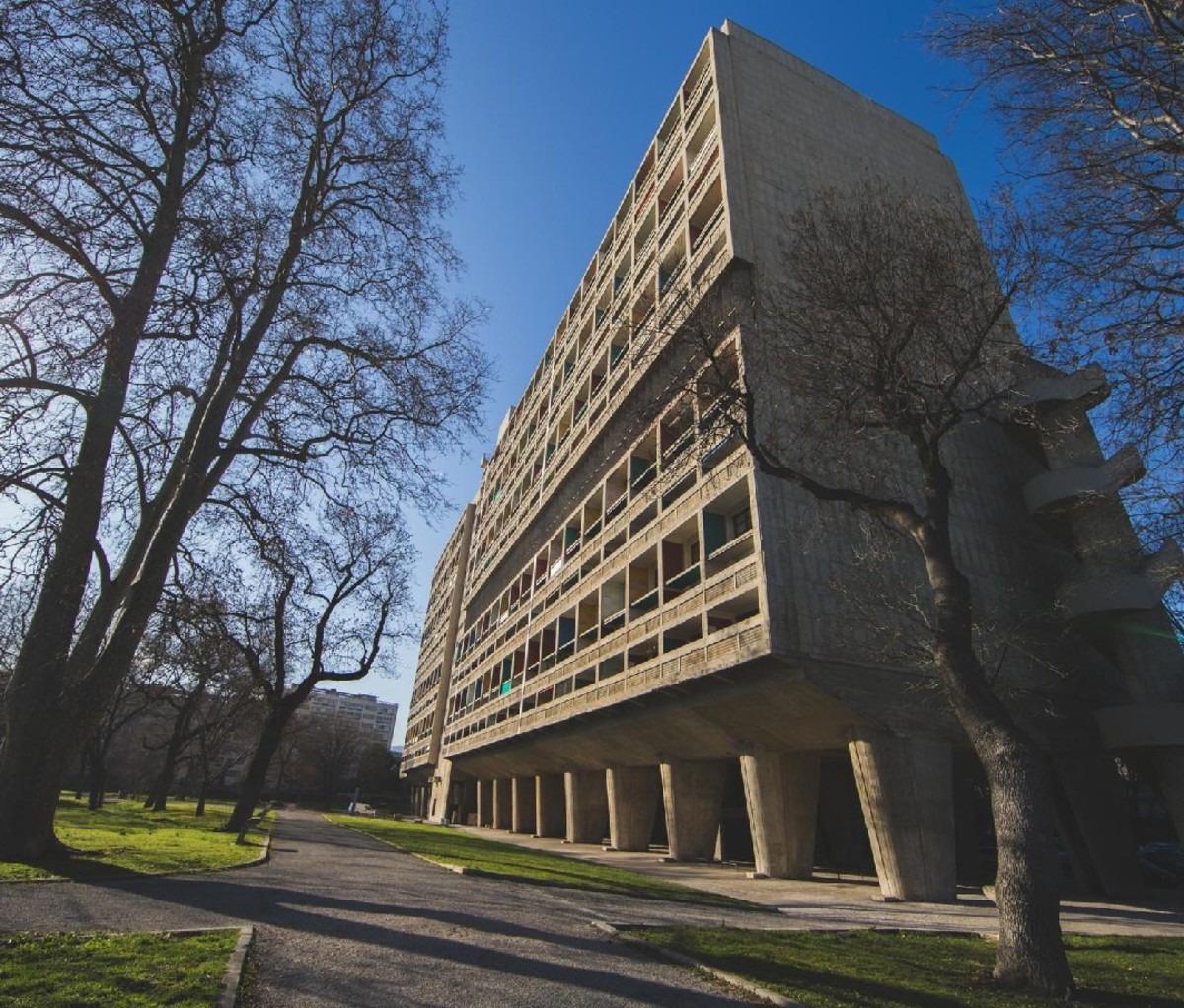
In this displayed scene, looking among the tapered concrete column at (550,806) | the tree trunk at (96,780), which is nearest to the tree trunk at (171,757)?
the tree trunk at (96,780)

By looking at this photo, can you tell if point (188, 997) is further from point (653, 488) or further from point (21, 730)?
point (653, 488)

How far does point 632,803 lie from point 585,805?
525 cm

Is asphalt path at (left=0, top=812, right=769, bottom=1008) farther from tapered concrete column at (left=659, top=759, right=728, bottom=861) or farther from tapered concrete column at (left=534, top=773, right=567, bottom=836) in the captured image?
tapered concrete column at (left=534, top=773, right=567, bottom=836)

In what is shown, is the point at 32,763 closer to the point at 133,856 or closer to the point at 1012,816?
the point at 133,856

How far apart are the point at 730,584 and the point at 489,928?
1135 cm

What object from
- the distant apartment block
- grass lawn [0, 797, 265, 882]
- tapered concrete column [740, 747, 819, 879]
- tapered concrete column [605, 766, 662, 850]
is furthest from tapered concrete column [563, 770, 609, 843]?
the distant apartment block

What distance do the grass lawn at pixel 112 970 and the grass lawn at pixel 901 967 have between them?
4.22 meters

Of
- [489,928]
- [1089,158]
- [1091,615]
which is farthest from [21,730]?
[1091,615]

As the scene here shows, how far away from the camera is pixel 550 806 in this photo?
3509 cm

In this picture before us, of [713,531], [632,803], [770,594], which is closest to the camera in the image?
[770,594]

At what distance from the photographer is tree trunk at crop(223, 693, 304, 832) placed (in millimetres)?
19781

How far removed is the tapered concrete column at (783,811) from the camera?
1698 cm

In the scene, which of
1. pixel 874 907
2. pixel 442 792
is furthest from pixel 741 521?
pixel 442 792

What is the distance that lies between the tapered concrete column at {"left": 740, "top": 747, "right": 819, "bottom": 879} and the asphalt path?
725 centimetres
